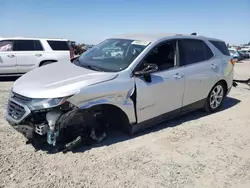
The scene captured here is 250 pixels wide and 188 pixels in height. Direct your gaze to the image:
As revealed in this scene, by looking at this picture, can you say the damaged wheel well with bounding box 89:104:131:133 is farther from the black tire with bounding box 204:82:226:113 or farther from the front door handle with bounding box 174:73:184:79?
the black tire with bounding box 204:82:226:113

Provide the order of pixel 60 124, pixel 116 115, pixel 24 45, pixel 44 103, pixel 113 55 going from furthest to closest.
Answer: pixel 24 45 < pixel 113 55 < pixel 116 115 < pixel 60 124 < pixel 44 103

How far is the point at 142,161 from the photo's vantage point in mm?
3518

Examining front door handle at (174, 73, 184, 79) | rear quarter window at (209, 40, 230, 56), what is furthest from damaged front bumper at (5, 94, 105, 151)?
rear quarter window at (209, 40, 230, 56)

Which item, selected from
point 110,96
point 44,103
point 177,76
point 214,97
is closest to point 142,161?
point 110,96

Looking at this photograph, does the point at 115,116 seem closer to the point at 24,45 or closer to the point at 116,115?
the point at 116,115

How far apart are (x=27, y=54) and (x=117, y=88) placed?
272 inches

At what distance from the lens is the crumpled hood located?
339 centimetres

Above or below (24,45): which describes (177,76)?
above

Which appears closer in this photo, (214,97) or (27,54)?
(214,97)

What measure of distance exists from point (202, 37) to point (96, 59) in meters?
2.53

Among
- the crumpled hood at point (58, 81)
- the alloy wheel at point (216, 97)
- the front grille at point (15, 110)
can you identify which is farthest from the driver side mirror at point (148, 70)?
the alloy wheel at point (216, 97)

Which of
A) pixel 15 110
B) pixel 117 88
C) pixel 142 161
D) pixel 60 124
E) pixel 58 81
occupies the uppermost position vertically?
pixel 58 81

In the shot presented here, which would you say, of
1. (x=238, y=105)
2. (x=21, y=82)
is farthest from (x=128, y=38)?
(x=238, y=105)

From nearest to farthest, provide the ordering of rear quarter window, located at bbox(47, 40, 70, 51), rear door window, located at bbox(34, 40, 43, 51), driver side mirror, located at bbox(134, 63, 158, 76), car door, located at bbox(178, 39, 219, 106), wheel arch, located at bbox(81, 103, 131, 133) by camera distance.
→ wheel arch, located at bbox(81, 103, 131, 133) → driver side mirror, located at bbox(134, 63, 158, 76) → car door, located at bbox(178, 39, 219, 106) → rear door window, located at bbox(34, 40, 43, 51) → rear quarter window, located at bbox(47, 40, 70, 51)
